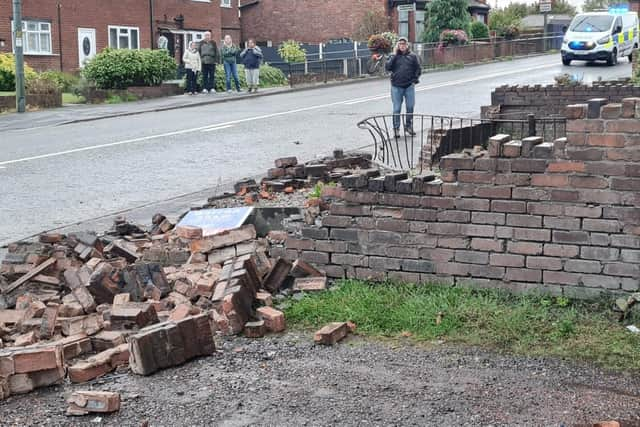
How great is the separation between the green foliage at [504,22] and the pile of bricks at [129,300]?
48.4 meters

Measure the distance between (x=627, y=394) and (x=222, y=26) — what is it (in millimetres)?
45327

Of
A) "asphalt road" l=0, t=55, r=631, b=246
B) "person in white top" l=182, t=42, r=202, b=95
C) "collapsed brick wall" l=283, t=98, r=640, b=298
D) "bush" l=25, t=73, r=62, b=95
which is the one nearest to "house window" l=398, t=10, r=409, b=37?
"person in white top" l=182, t=42, r=202, b=95

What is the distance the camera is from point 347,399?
4.20 meters

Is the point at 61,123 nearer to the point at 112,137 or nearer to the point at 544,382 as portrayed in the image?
the point at 112,137

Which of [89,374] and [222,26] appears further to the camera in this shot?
[222,26]

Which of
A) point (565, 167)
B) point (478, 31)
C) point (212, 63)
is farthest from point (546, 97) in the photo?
point (478, 31)

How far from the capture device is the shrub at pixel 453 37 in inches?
1722

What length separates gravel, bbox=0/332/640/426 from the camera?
3.99 meters

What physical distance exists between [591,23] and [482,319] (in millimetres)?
34389

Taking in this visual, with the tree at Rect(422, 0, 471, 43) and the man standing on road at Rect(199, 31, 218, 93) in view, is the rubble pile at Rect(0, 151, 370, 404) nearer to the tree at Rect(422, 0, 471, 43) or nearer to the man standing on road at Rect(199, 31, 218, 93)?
the man standing on road at Rect(199, 31, 218, 93)

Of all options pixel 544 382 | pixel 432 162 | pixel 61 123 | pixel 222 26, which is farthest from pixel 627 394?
pixel 222 26

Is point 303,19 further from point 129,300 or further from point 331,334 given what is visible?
point 331,334

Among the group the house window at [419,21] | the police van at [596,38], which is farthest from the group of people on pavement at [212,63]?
the house window at [419,21]

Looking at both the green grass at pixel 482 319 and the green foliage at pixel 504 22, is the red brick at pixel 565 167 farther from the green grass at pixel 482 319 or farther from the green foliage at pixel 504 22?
the green foliage at pixel 504 22
